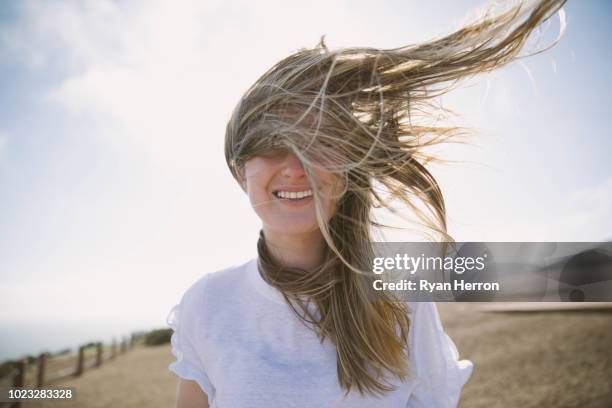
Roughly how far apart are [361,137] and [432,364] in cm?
97

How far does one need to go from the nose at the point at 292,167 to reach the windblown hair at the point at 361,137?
4cm

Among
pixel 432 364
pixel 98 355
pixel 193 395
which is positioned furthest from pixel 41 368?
pixel 432 364

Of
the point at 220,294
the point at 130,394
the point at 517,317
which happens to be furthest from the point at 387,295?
the point at 130,394

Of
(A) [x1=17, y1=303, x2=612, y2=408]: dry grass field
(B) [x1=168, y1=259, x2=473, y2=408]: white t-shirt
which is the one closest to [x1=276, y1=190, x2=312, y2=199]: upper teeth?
(B) [x1=168, y1=259, x2=473, y2=408]: white t-shirt

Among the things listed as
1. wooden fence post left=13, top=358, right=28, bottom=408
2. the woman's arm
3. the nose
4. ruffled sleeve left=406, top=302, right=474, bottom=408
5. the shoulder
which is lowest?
wooden fence post left=13, top=358, right=28, bottom=408

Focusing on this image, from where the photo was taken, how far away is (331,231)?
161cm

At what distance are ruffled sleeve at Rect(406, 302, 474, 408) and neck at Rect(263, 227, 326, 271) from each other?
1.50ft

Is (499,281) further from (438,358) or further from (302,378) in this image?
(302,378)

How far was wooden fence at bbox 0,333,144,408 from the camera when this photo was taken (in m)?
6.35

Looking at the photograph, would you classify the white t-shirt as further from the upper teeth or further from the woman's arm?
the upper teeth

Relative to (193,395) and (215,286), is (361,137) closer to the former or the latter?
(215,286)

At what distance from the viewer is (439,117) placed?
1.56 meters

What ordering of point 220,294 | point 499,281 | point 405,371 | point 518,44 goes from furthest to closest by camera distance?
point 499,281
point 220,294
point 405,371
point 518,44

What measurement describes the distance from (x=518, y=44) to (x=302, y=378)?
1.44 meters
